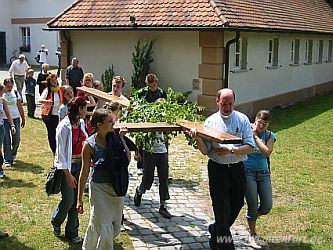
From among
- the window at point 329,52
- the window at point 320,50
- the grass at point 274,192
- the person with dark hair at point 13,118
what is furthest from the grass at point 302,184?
the window at point 329,52

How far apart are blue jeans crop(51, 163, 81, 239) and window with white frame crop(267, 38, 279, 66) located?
1454 cm

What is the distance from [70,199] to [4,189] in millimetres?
2799

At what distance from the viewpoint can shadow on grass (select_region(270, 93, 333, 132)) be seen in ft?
51.3

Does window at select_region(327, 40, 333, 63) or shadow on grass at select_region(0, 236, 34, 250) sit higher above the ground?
window at select_region(327, 40, 333, 63)

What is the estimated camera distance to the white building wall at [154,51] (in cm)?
1581

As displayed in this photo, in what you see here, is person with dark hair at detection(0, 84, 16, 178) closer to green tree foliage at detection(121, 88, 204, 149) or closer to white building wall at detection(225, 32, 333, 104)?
green tree foliage at detection(121, 88, 204, 149)

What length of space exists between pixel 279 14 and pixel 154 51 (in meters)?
6.27

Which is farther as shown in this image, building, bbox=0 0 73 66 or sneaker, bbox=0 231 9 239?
building, bbox=0 0 73 66

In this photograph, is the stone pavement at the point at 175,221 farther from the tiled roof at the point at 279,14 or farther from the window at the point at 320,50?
the window at the point at 320,50

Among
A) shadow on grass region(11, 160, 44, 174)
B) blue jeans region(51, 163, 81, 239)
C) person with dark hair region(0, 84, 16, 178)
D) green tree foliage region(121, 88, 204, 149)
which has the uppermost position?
green tree foliage region(121, 88, 204, 149)

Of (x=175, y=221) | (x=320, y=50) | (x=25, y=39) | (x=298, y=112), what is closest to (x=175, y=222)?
(x=175, y=221)

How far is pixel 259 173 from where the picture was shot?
600 cm

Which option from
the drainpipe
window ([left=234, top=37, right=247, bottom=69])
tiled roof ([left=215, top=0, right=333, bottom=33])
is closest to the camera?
the drainpipe

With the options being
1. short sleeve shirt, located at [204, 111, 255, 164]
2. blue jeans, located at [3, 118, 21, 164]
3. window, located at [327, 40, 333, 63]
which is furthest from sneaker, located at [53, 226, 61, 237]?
window, located at [327, 40, 333, 63]
